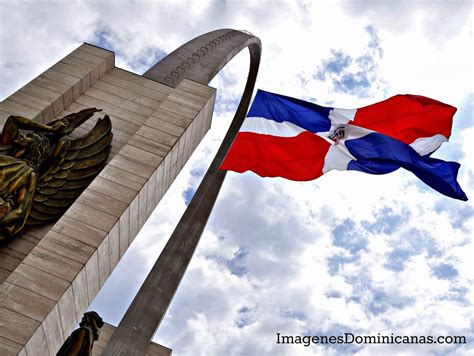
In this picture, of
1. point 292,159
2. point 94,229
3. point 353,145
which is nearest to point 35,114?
point 94,229

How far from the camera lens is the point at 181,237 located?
48.9ft

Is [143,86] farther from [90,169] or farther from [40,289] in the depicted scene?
[40,289]

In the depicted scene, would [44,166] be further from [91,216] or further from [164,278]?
[164,278]

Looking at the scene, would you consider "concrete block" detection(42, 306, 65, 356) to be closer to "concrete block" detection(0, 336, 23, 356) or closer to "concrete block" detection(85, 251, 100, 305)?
"concrete block" detection(0, 336, 23, 356)

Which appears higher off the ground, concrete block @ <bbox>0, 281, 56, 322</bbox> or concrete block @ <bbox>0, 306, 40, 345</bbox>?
concrete block @ <bbox>0, 281, 56, 322</bbox>

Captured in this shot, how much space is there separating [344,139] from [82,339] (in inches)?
330

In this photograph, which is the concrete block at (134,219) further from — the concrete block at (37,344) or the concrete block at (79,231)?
the concrete block at (37,344)

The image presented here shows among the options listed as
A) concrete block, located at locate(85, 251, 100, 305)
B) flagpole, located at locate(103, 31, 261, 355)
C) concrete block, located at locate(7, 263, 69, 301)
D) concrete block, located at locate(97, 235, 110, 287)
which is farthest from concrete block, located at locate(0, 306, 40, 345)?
flagpole, located at locate(103, 31, 261, 355)

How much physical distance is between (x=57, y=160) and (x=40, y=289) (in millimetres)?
3252

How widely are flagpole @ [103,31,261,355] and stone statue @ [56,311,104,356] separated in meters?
1.86

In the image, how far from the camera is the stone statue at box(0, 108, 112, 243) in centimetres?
875

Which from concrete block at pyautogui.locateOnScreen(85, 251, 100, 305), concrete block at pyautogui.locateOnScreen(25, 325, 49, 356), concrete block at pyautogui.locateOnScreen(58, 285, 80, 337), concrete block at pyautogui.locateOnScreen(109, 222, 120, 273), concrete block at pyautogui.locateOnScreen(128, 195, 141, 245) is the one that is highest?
concrete block at pyautogui.locateOnScreen(128, 195, 141, 245)

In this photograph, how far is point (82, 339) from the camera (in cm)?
1001

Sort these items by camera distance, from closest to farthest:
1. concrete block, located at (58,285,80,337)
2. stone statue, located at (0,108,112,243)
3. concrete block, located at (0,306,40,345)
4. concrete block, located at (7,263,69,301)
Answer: concrete block, located at (0,306,40,345), concrete block, located at (7,263,69,301), concrete block, located at (58,285,80,337), stone statue, located at (0,108,112,243)
